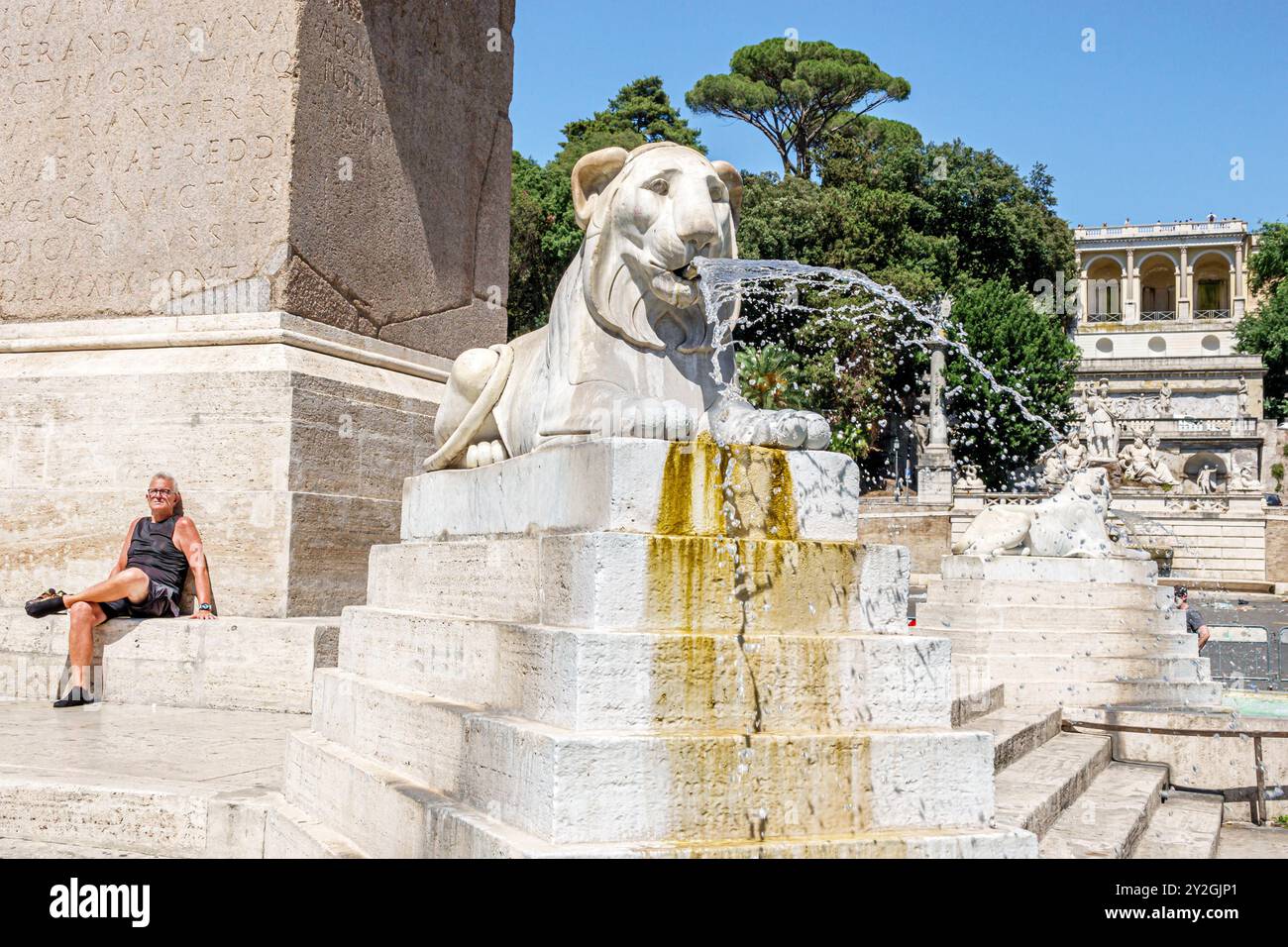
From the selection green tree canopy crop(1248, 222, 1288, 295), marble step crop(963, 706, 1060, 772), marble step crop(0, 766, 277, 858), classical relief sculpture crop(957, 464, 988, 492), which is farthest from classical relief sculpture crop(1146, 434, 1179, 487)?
marble step crop(0, 766, 277, 858)

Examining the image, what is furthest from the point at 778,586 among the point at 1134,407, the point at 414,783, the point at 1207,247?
the point at 1207,247

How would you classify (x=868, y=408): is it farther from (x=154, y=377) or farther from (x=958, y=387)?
(x=154, y=377)

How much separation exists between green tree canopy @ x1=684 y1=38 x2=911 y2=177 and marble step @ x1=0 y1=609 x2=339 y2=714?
4495 cm

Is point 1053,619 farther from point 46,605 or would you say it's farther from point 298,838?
point 46,605

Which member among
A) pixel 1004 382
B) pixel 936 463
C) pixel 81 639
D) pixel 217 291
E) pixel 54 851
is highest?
pixel 1004 382

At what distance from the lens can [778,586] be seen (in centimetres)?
357

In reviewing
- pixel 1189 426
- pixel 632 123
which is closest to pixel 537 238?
pixel 632 123

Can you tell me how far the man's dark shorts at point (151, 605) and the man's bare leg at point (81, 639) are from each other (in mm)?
98

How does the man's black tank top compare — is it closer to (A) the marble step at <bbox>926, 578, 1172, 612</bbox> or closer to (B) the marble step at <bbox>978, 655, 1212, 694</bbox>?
(A) the marble step at <bbox>926, 578, 1172, 612</bbox>

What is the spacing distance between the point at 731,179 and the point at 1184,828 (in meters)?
3.96

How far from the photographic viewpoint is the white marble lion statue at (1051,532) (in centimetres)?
952

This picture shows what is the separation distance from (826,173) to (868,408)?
10.9 metres

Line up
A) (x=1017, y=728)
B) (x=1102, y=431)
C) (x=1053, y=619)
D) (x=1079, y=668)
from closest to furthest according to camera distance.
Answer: (x=1017, y=728), (x=1079, y=668), (x=1053, y=619), (x=1102, y=431)

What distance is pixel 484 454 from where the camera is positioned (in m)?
4.66
